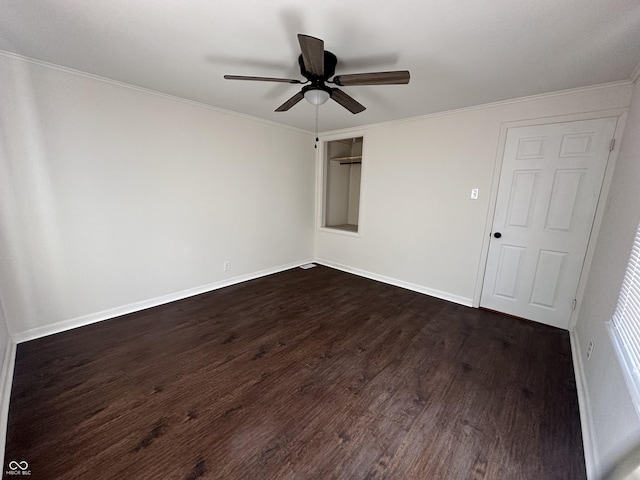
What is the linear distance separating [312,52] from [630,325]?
7.19ft

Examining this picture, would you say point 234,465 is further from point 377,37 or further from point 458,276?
point 458,276

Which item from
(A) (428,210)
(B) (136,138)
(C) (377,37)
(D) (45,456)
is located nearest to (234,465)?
(D) (45,456)

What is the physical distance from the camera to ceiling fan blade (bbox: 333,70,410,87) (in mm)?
1670

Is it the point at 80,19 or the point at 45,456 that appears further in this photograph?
the point at 80,19

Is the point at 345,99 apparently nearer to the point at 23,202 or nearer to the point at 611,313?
the point at 611,313

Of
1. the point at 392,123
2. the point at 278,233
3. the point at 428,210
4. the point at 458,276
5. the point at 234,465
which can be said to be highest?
the point at 392,123

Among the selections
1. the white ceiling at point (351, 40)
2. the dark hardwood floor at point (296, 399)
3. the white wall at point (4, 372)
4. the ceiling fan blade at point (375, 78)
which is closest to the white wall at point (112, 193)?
the white wall at point (4, 372)

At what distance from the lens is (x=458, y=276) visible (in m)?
3.30

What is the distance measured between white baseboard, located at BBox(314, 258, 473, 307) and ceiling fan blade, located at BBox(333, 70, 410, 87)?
267 centimetres

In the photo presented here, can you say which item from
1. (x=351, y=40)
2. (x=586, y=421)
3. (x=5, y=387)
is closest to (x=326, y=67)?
(x=351, y=40)

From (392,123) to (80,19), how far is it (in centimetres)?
320

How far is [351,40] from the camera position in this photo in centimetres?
175

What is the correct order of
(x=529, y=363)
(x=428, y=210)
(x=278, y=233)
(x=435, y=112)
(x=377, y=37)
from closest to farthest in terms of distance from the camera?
(x=377, y=37), (x=529, y=363), (x=435, y=112), (x=428, y=210), (x=278, y=233)

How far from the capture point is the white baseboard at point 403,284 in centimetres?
331
